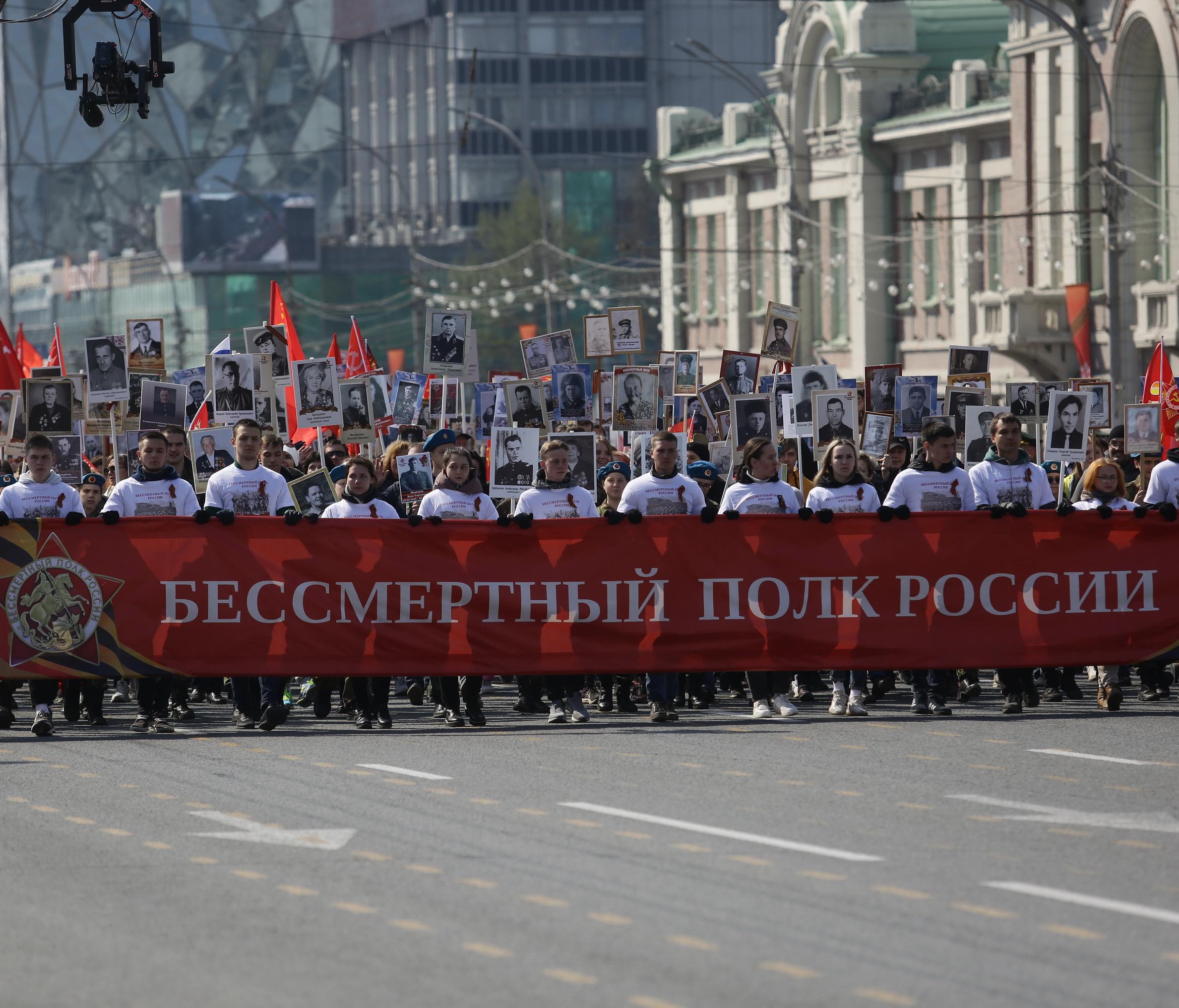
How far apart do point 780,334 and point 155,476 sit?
7639 millimetres

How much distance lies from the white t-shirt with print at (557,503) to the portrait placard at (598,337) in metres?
6.81

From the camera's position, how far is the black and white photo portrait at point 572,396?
67.5ft

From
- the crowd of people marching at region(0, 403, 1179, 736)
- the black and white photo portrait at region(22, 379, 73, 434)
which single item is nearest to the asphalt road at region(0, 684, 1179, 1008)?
the crowd of people marching at region(0, 403, 1179, 736)

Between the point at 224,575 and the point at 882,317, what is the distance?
1712 inches

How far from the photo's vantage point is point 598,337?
22.1 meters

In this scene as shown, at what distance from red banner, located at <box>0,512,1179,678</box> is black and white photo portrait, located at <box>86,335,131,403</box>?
4920 mm

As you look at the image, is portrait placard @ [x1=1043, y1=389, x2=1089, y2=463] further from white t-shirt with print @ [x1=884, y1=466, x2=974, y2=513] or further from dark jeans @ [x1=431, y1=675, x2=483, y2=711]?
dark jeans @ [x1=431, y1=675, x2=483, y2=711]

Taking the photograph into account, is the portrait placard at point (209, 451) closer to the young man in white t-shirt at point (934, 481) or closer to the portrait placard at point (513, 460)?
the portrait placard at point (513, 460)

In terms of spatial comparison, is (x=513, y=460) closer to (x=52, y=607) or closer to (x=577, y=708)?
(x=577, y=708)

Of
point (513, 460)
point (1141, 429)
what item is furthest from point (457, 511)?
point (1141, 429)

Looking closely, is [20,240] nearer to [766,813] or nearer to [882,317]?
[882,317]

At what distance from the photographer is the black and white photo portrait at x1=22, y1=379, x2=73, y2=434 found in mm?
17953

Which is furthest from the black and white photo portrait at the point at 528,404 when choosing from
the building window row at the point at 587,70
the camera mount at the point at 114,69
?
the building window row at the point at 587,70

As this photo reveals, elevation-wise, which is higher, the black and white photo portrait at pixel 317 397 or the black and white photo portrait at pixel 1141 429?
the black and white photo portrait at pixel 317 397
